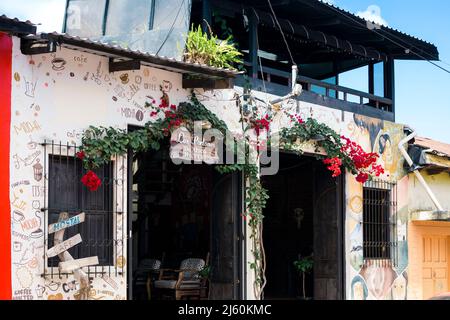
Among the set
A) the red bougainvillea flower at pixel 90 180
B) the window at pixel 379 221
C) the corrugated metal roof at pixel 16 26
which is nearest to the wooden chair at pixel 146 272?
the window at pixel 379 221

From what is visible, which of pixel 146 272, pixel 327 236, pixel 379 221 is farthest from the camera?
pixel 379 221

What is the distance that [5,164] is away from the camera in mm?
9188

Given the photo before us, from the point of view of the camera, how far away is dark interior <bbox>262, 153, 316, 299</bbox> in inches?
644

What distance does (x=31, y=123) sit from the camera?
953 centimetres

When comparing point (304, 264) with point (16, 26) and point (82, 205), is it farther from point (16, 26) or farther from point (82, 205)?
point (16, 26)

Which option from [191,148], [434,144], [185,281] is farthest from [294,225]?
[191,148]

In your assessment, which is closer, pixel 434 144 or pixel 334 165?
pixel 334 165

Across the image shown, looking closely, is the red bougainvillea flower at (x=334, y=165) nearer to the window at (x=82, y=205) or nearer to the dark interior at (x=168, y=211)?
the dark interior at (x=168, y=211)

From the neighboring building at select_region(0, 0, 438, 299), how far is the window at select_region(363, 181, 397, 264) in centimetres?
3

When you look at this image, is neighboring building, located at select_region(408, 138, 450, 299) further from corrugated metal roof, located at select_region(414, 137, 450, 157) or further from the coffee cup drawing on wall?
the coffee cup drawing on wall

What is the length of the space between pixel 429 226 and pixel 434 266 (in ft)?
3.08

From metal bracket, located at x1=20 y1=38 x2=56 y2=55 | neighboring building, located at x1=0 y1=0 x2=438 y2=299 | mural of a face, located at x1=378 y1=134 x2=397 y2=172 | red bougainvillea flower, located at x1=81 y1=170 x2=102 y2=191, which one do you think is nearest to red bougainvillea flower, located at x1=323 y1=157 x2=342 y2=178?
neighboring building, located at x1=0 y1=0 x2=438 y2=299

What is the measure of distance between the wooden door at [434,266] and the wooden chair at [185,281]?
17.4 feet
